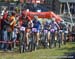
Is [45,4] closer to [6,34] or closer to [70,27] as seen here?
[70,27]

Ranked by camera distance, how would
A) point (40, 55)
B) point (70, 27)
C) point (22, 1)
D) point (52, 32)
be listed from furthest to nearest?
point (22, 1) → point (70, 27) → point (52, 32) → point (40, 55)

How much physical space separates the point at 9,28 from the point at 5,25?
0.25 metres

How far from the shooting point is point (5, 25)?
20891 millimetres

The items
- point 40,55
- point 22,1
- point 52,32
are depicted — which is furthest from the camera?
point 22,1

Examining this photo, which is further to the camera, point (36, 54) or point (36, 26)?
point (36, 26)

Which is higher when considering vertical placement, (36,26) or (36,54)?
(36,26)

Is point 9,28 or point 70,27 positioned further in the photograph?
point 70,27

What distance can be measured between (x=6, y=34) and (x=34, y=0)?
3168 cm

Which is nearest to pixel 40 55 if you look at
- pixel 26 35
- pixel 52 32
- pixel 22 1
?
pixel 26 35

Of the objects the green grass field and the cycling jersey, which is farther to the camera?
the cycling jersey

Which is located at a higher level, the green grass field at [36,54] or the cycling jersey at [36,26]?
the cycling jersey at [36,26]

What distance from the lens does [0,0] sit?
169 ft

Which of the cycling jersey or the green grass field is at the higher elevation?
the cycling jersey

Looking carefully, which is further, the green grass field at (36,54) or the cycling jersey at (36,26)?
the cycling jersey at (36,26)
